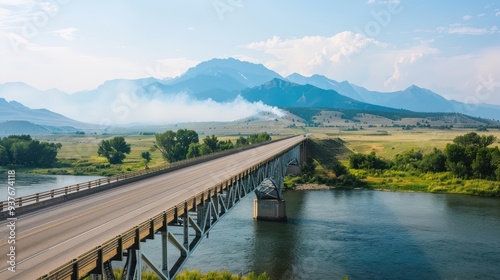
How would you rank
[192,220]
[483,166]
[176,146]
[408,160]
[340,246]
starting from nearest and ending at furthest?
[192,220]
[340,246]
[483,166]
[408,160]
[176,146]

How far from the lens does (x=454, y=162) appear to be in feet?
371

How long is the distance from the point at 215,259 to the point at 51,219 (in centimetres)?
2433

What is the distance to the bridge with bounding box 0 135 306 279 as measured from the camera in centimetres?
1983

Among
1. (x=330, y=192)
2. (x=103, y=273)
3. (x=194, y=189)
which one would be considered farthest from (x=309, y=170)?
(x=103, y=273)

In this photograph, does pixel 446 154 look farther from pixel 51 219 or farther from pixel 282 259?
pixel 51 219

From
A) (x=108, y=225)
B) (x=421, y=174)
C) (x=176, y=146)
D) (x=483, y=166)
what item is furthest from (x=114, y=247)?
(x=176, y=146)

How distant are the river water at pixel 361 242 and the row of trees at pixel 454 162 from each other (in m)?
22.5

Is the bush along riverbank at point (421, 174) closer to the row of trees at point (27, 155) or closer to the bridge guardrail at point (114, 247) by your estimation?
the bridge guardrail at point (114, 247)

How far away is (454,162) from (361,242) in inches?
2713

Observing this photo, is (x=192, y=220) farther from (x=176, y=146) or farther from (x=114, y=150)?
(x=114, y=150)

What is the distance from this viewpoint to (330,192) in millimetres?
100938

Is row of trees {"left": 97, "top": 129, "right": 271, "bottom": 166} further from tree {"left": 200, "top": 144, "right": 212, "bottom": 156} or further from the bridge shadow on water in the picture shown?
the bridge shadow on water

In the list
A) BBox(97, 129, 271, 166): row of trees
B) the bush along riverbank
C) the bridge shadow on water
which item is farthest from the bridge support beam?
BBox(97, 129, 271, 166): row of trees

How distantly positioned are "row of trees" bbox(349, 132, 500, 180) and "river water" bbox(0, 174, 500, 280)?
884 inches
